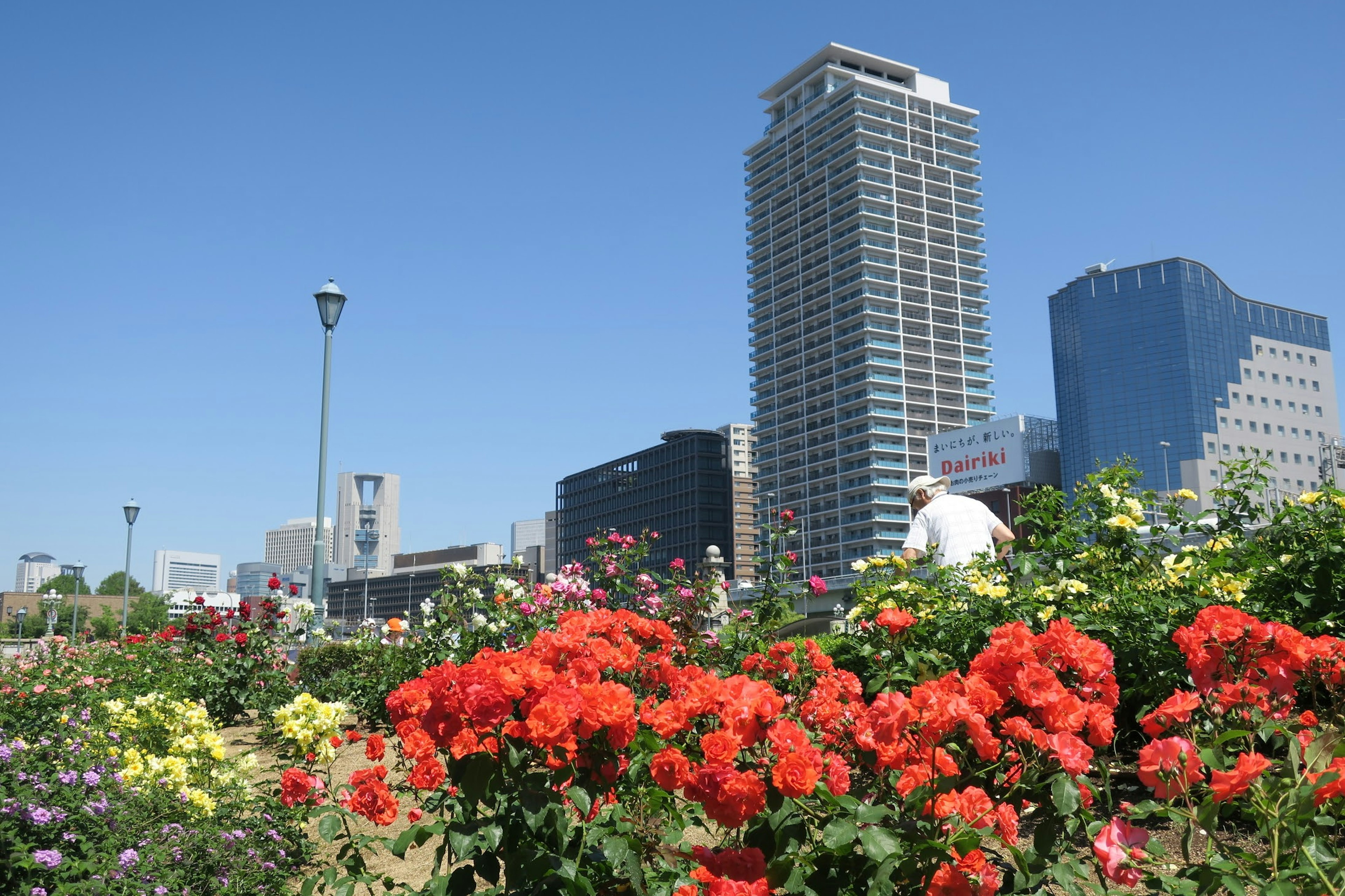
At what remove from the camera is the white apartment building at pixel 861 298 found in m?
121

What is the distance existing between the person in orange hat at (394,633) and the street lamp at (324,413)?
2071 mm

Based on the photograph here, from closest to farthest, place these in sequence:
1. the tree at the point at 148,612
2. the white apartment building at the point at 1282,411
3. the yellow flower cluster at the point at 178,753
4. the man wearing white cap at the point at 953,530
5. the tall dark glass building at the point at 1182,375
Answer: the yellow flower cluster at the point at 178,753
the man wearing white cap at the point at 953,530
the tree at the point at 148,612
the white apartment building at the point at 1282,411
the tall dark glass building at the point at 1182,375

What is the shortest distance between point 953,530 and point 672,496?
14143 cm

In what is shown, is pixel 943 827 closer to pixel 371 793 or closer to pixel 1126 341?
pixel 371 793

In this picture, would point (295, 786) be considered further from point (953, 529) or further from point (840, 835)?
point (953, 529)

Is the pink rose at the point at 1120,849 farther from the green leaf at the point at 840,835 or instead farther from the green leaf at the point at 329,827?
the green leaf at the point at 329,827

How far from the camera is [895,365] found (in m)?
122

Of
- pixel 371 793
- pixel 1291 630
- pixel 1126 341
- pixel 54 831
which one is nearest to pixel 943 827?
pixel 1291 630

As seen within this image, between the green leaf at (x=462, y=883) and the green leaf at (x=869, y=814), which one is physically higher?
the green leaf at (x=869, y=814)

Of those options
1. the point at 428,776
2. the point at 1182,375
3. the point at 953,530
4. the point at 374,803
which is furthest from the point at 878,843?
the point at 1182,375

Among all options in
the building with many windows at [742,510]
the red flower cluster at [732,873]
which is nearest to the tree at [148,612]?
the building with many windows at [742,510]

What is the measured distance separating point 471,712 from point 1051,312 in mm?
159507

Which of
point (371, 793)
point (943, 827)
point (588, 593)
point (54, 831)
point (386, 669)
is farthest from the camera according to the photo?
point (386, 669)

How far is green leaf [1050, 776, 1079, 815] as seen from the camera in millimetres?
1855
